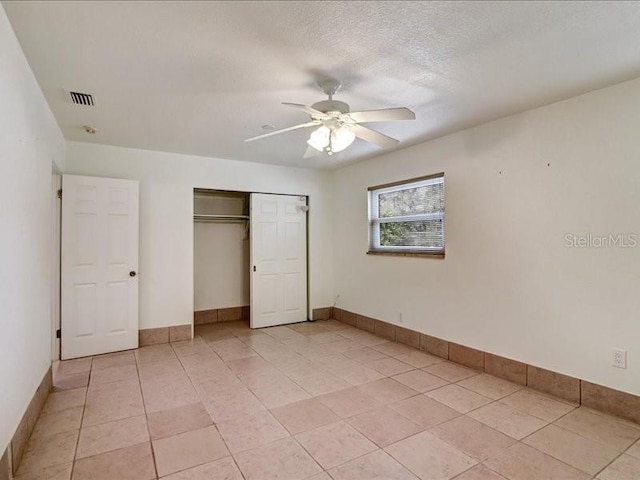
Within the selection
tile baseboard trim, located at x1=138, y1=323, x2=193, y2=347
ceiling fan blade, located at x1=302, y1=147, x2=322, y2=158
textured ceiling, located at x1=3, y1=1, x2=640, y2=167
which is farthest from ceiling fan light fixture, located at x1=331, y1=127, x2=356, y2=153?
tile baseboard trim, located at x1=138, y1=323, x2=193, y2=347

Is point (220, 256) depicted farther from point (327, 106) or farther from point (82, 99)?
point (327, 106)

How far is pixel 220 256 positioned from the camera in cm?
552

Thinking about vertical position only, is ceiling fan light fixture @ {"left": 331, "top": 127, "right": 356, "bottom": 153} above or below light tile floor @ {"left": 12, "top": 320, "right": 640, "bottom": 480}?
above

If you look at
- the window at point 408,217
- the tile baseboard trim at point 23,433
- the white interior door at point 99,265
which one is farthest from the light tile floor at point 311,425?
the window at point 408,217

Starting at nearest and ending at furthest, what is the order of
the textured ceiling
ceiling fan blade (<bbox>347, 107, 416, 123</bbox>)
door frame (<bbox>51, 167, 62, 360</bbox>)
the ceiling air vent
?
1. the textured ceiling
2. ceiling fan blade (<bbox>347, 107, 416, 123</bbox>)
3. the ceiling air vent
4. door frame (<bbox>51, 167, 62, 360</bbox>)

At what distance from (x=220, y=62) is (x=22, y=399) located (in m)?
2.48

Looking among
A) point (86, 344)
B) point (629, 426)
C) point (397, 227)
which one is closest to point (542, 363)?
point (629, 426)

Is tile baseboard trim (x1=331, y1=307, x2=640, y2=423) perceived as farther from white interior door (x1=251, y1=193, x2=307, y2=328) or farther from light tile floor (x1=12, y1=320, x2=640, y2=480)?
white interior door (x1=251, y1=193, x2=307, y2=328)

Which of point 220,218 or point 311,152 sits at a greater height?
point 311,152

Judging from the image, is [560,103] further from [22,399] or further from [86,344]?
[86,344]

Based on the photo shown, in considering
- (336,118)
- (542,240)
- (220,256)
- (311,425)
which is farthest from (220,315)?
(542,240)

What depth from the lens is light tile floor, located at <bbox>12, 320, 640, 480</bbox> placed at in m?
1.96

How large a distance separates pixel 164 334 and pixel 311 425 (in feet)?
9.00

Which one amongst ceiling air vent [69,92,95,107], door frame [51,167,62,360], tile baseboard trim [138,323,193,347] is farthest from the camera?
tile baseboard trim [138,323,193,347]
